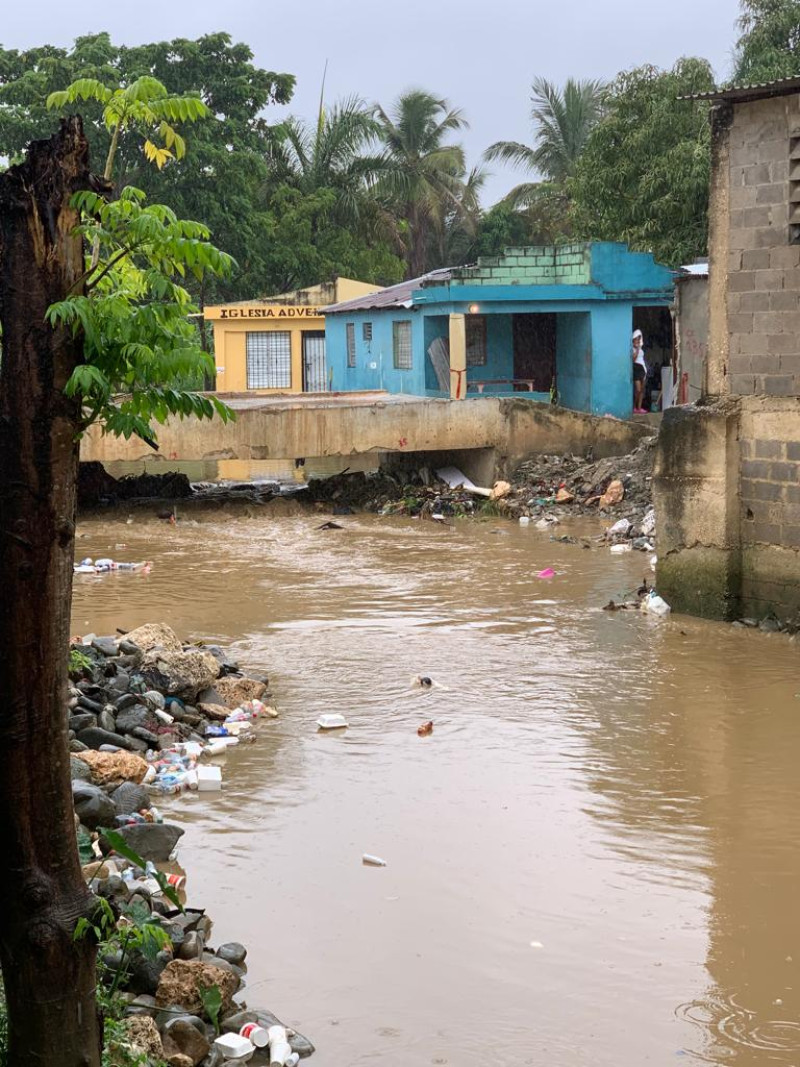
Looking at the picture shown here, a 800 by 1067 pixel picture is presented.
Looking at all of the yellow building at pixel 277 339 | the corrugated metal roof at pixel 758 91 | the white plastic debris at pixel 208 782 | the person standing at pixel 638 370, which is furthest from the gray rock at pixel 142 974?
the yellow building at pixel 277 339

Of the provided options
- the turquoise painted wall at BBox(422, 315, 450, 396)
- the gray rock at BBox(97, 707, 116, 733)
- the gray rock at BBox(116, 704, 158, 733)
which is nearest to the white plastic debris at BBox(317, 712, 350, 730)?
the gray rock at BBox(116, 704, 158, 733)

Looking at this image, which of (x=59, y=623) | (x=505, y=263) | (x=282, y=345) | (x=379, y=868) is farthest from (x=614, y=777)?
(x=282, y=345)

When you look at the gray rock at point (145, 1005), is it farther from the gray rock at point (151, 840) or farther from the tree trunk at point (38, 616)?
the gray rock at point (151, 840)

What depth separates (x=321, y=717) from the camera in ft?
32.7

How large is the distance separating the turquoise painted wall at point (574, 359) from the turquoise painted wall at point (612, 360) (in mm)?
131

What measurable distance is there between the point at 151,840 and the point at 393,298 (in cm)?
2188

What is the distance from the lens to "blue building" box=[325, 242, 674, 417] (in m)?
25.4

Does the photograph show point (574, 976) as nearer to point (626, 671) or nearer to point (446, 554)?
point (626, 671)

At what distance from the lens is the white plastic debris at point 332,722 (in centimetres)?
981

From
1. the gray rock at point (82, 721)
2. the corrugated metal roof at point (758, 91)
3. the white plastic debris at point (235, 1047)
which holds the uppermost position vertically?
the corrugated metal roof at point (758, 91)

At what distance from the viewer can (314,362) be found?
35094mm

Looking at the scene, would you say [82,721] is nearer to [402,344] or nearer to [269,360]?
[402,344]

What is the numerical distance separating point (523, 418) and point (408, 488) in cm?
219

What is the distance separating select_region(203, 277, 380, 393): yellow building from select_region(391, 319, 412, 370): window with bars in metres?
5.10
